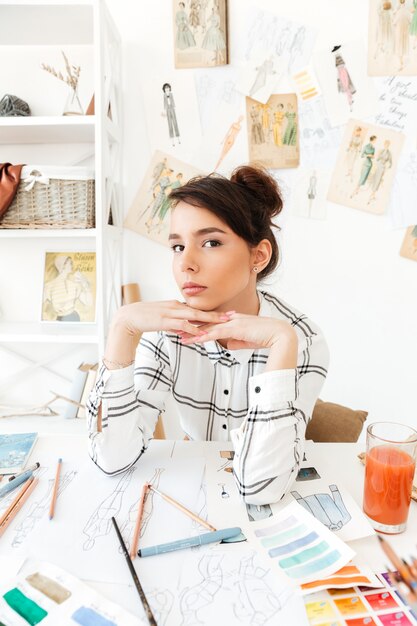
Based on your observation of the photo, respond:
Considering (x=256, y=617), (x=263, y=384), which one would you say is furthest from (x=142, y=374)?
(x=256, y=617)

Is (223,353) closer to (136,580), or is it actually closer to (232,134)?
(136,580)

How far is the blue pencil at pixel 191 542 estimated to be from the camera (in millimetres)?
628

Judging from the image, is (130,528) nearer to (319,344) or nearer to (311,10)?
(319,344)

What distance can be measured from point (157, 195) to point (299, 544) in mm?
1426

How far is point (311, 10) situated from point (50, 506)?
69.4 inches

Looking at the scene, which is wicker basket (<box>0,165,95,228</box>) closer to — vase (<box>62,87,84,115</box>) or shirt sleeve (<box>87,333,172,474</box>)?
vase (<box>62,87,84,115</box>)

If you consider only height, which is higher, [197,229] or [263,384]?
[197,229]

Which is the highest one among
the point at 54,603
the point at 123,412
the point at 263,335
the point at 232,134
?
the point at 232,134

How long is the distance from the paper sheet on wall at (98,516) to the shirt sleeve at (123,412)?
33 millimetres

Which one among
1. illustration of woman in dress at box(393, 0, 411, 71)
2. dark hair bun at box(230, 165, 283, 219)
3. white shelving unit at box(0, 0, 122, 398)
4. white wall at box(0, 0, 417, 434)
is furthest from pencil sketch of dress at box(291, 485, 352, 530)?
illustration of woman in dress at box(393, 0, 411, 71)

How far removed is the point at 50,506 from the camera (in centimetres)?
73

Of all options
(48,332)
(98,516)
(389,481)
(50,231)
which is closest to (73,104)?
(50,231)

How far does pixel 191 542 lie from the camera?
0.65 meters

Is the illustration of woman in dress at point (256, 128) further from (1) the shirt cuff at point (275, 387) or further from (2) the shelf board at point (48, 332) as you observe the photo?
(1) the shirt cuff at point (275, 387)
